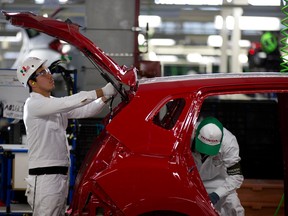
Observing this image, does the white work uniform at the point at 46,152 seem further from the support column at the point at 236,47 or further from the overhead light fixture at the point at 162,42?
the overhead light fixture at the point at 162,42

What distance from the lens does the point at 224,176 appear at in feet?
16.7

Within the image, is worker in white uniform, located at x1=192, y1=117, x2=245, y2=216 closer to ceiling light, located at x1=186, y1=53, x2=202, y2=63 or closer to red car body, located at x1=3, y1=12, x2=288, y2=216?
red car body, located at x1=3, y1=12, x2=288, y2=216

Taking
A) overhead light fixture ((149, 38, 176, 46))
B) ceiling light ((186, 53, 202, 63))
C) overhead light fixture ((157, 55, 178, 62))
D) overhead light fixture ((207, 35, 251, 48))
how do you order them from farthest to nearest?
ceiling light ((186, 53, 202, 63)) → overhead light fixture ((157, 55, 178, 62)) → overhead light fixture ((207, 35, 251, 48)) → overhead light fixture ((149, 38, 176, 46))

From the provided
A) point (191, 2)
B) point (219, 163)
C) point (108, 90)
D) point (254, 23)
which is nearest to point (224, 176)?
point (219, 163)

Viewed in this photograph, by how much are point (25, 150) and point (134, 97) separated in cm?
385

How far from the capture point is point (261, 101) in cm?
904

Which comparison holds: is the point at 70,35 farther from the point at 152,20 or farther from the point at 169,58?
the point at 169,58

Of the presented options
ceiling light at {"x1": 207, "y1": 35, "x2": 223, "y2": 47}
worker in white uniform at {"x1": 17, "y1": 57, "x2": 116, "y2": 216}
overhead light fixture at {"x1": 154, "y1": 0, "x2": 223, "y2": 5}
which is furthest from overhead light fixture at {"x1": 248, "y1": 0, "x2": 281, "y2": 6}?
worker in white uniform at {"x1": 17, "y1": 57, "x2": 116, "y2": 216}

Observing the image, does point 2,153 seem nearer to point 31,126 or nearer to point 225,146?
point 31,126

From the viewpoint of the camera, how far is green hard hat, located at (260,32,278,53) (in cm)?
1053

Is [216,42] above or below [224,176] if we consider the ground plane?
above

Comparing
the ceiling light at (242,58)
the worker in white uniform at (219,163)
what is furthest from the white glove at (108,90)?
the ceiling light at (242,58)

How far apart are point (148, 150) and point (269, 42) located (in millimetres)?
7404

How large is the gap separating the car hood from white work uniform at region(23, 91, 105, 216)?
400 mm
